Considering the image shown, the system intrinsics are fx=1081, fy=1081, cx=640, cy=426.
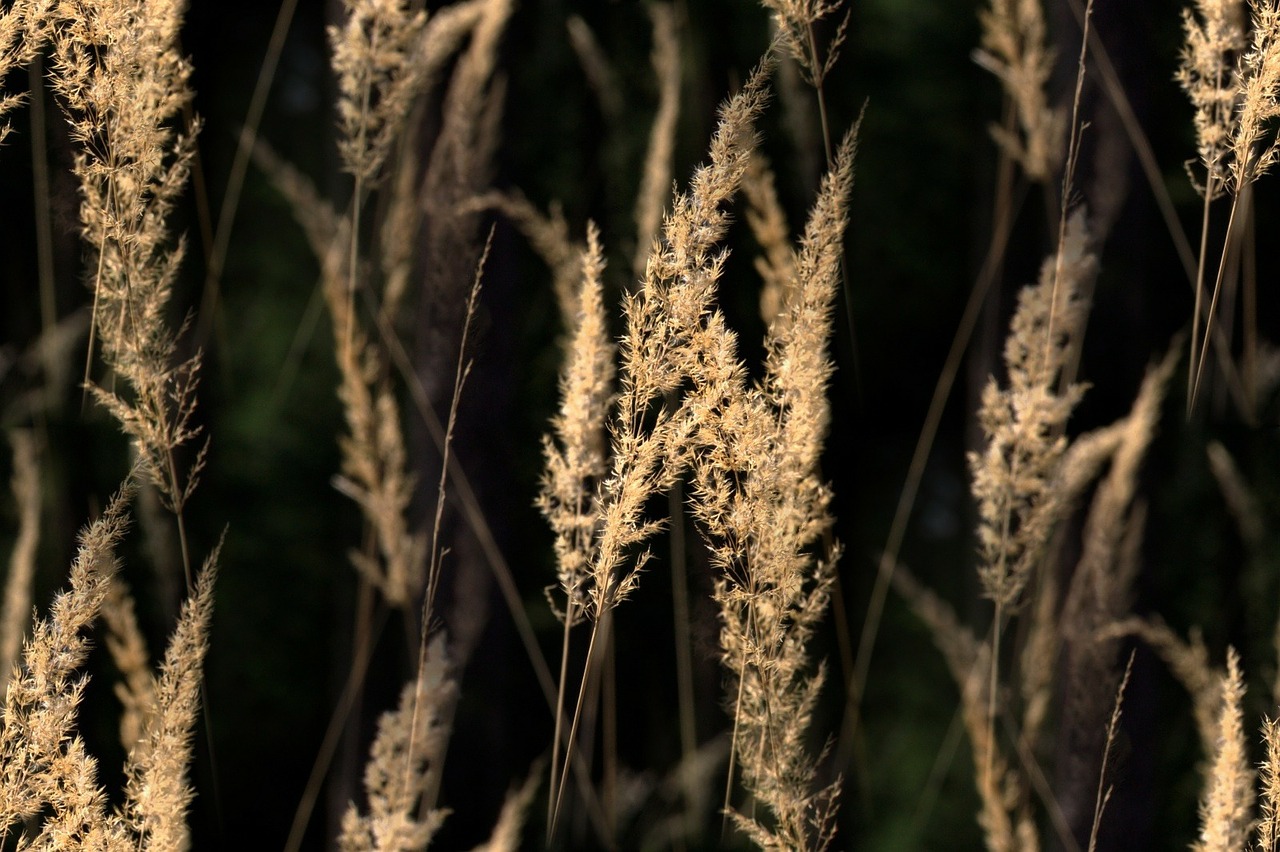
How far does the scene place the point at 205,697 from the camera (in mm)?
1653

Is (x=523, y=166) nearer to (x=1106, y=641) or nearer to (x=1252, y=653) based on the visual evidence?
(x=1106, y=641)

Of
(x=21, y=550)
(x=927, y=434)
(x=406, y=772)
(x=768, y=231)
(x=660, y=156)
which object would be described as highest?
(x=660, y=156)

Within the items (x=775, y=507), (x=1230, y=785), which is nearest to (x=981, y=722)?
(x=1230, y=785)

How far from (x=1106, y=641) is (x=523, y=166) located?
1235mm

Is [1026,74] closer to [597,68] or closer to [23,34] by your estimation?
[597,68]

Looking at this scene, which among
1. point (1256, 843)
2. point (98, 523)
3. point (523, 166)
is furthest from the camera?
point (523, 166)

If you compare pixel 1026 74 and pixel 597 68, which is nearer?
pixel 1026 74

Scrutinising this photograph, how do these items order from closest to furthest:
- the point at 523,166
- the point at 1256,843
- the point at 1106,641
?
the point at 1256,843
the point at 1106,641
the point at 523,166

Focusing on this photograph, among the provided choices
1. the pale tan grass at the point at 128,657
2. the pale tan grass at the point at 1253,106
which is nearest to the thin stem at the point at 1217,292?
the pale tan grass at the point at 1253,106

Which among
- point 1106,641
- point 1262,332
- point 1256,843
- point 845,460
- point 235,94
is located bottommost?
point 1256,843

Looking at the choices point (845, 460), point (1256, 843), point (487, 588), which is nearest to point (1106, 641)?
point (1256, 843)

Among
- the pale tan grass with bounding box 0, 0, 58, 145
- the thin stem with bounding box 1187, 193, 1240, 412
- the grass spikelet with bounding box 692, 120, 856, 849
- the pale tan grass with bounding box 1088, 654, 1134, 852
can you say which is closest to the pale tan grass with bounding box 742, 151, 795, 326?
the grass spikelet with bounding box 692, 120, 856, 849

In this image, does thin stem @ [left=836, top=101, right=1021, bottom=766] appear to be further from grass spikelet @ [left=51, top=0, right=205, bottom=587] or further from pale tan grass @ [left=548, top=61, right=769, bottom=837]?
grass spikelet @ [left=51, top=0, right=205, bottom=587]

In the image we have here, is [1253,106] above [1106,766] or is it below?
above
